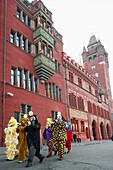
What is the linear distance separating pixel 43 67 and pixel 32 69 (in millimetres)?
1219

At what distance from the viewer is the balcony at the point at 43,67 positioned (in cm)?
1825

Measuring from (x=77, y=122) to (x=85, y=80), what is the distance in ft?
34.2

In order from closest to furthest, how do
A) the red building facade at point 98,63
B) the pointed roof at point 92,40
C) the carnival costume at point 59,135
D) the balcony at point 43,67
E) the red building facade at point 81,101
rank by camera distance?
the carnival costume at point 59,135, the balcony at point 43,67, the red building facade at point 81,101, the red building facade at point 98,63, the pointed roof at point 92,40

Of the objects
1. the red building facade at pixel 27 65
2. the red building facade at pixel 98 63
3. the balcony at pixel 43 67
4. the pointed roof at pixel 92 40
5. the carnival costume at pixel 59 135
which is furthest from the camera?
the pointed roof at pixel 92 40

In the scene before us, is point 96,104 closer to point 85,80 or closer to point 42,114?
point 85,80

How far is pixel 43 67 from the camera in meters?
18.3

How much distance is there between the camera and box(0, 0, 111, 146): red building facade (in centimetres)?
1485

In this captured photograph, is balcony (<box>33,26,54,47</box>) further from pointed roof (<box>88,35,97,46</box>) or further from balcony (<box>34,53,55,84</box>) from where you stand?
pointed roof (<box>88,35,97,46</box>)

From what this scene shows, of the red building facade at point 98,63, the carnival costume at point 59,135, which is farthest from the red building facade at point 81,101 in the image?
the carnival costume at point 59,135

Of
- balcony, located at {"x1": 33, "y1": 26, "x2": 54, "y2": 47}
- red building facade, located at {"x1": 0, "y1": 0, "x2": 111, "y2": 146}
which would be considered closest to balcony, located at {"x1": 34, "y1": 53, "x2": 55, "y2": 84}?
red building facade, located at {"x1": 0, "y1": 0, "x2": 111, "y2": 146}

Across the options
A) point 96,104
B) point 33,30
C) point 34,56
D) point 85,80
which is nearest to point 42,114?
point 34,56

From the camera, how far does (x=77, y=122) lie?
26703 mm

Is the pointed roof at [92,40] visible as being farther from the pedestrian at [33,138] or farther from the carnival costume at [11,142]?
the pedestrian at [33,138]

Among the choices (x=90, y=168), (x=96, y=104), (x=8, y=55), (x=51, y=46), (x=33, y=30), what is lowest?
(x=90, y=168)
